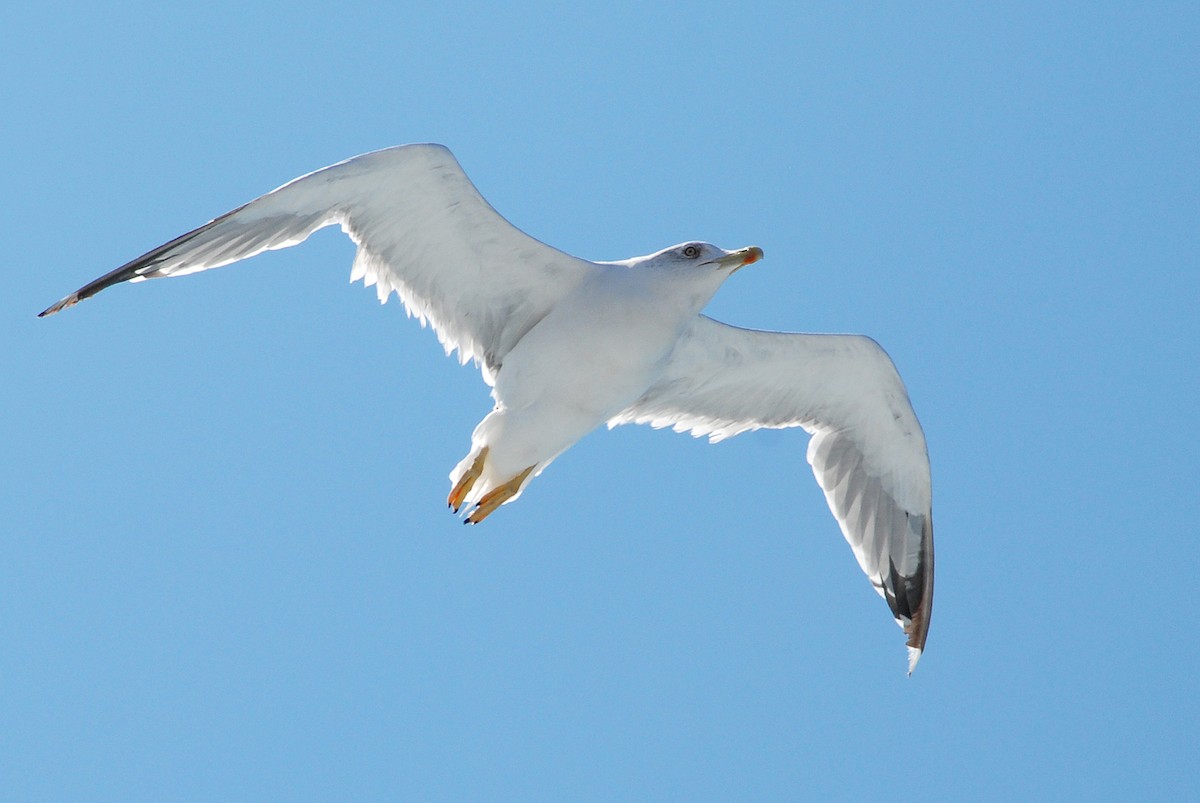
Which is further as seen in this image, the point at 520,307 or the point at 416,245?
the point at 520,307

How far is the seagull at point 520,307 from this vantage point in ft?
30.2

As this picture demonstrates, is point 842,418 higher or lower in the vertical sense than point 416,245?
lower

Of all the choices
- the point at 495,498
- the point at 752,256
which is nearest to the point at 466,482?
the point at 495,498

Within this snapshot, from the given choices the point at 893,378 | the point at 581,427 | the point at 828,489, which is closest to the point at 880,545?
the point at 828,489

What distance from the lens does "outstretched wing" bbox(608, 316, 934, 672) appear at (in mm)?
10320

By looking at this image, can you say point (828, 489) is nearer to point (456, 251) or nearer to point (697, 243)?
point (697, 243)

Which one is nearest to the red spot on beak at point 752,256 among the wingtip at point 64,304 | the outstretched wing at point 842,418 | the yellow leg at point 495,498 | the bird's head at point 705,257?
the bird's head at point 705,257

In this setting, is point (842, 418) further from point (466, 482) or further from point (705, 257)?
point (466, 482)

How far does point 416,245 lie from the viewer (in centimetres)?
957

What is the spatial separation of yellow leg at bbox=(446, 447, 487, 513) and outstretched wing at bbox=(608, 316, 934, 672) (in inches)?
58.3

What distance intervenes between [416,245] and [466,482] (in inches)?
64.3

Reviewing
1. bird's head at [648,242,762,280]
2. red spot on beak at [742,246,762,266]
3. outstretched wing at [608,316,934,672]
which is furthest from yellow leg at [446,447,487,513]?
red spot on beak at [742,246,762,266]

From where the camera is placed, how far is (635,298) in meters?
9.22

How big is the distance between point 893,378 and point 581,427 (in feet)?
8.45
